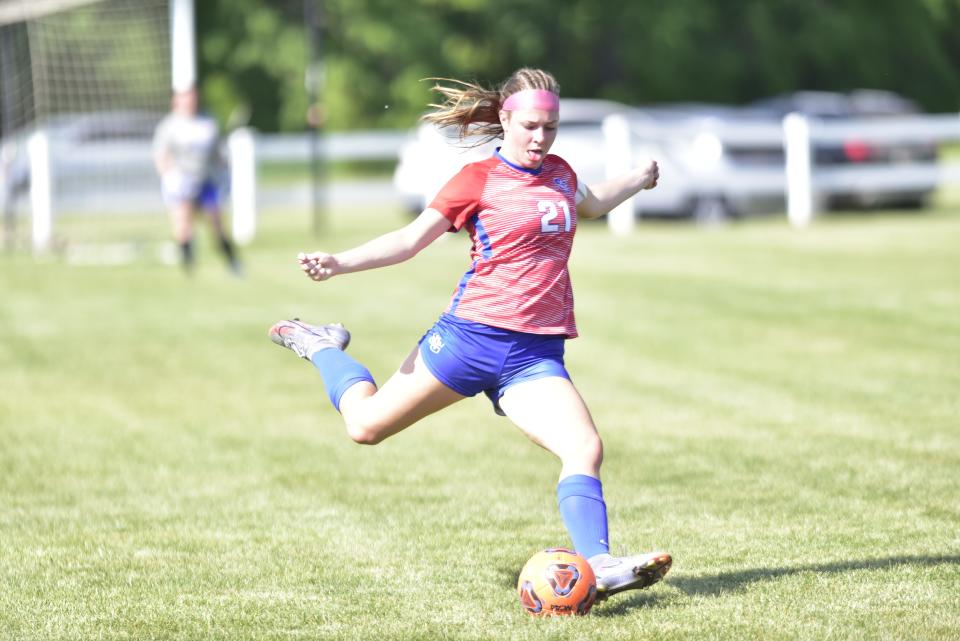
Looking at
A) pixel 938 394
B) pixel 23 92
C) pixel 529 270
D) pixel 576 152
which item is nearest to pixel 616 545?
pixel 529 270

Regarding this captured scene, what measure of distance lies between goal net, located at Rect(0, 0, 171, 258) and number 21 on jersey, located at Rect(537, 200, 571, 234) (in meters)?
17.1

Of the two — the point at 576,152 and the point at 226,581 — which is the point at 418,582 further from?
the point at 576,152

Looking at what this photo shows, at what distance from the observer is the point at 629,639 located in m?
5.19

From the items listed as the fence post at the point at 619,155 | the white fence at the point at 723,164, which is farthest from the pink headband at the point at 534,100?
the white fence at the point at 723,164

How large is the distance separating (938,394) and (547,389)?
5.43m

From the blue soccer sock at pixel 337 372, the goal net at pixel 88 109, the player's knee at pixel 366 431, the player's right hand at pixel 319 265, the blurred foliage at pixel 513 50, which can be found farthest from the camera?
the blurred foliage at pixel 513 50

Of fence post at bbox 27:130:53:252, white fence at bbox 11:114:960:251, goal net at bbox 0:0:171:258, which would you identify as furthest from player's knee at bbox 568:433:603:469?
fence post at bbox 27:130:53:252

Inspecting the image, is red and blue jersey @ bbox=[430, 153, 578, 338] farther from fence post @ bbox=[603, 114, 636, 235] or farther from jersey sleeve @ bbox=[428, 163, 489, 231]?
fence post @ bbox=[603, 114, 636, 235]

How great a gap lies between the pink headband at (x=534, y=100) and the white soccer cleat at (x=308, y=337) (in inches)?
57.6

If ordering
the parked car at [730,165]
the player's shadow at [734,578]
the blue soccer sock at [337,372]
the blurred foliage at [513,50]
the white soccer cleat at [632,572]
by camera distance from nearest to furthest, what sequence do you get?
the white soccer cleat at [632,572]
the player's shadow at [734,578]
the blue soccer sock at [337,372]
the parked car at [730,165]
the blurred foliage at [513,50]

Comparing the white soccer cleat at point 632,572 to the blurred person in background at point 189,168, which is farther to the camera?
the blurred person in background at point 189,168

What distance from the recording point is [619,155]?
24641mm

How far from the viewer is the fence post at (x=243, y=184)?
84.4 ft

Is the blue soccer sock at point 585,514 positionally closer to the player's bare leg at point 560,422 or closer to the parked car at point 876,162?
the player's bare leg at point 560,422
